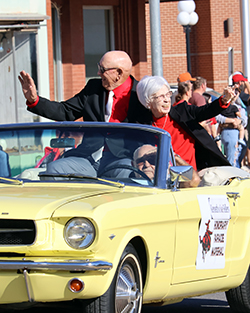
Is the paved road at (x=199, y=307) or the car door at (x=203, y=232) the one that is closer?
the car door at (x=203, y=232)

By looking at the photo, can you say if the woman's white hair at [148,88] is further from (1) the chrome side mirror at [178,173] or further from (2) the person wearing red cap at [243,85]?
(2) the person wearing red cap at [243,85]

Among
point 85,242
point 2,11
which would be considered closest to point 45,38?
point 2,11

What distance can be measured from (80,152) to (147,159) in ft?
1.61

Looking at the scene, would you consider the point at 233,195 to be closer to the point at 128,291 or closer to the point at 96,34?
the point at 128,291

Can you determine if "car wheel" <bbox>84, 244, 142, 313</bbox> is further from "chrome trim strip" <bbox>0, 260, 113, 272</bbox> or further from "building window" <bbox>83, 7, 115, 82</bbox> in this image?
"building window" <bbox>83, 7, 115, 82</bbox>

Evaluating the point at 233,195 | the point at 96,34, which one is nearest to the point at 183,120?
the point at 233,195

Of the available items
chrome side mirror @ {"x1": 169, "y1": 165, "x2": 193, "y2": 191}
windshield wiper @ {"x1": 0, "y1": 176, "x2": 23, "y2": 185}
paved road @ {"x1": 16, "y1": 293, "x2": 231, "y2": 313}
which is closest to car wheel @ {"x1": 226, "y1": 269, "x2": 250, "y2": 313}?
paved road @ {"x1": 16, "y1": 293, "x2": 231, "y2": 313}

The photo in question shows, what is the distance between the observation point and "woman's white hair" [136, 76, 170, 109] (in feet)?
20.3

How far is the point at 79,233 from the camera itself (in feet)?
12.6

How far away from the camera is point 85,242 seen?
151 inches

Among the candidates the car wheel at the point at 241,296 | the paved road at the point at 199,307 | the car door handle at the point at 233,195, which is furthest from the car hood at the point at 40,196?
the paved road at the point at 199,307

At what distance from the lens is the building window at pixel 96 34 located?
20781mm

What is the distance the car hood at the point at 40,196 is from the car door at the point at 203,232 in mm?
524

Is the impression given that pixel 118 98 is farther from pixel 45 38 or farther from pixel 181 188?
pixel 45 38
